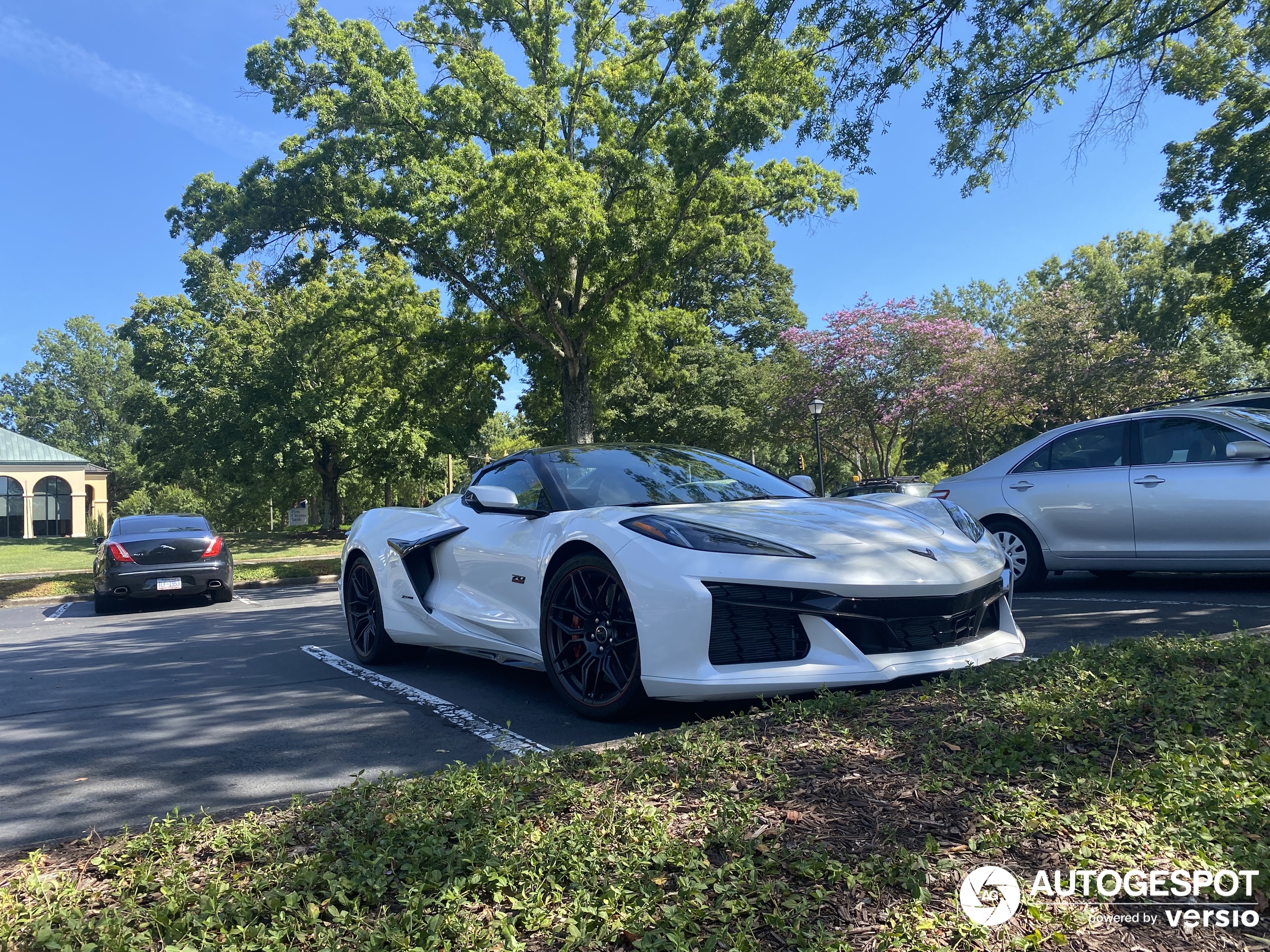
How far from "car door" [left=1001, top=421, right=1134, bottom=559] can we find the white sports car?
3.32m

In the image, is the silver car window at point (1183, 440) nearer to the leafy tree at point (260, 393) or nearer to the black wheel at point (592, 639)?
the black wheel at point (592, 639)

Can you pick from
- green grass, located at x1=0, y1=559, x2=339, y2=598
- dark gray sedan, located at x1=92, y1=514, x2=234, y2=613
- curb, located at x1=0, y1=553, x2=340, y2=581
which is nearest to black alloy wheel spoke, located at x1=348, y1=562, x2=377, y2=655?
dark gray sedan, located at x1=92, y1=514, x2=234, y2=613

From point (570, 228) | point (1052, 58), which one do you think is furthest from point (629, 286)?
point (1052, 58)

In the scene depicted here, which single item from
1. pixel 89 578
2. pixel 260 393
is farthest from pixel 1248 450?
pixel 260 393

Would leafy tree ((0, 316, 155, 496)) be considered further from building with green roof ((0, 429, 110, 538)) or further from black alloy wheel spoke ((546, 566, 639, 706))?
black alloy wheel spoke ((546, 566, 639, 706))

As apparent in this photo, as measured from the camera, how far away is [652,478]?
4844 millimetres

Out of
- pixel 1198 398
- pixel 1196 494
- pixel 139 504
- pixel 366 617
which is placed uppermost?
pixel 139 504

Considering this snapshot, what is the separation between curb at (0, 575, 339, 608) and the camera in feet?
42.5

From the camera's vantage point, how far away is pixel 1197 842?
2.04 m

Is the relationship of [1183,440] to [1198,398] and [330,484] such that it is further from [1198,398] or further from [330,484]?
[330,484]

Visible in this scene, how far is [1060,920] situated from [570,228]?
14840 mm

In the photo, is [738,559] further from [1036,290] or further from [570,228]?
[1036,290]

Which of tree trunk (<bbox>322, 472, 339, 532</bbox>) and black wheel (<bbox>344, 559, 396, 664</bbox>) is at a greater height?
tree trunk (<bbox>322, 472, 339, 532</bbox>)

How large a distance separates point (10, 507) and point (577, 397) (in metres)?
54.0
